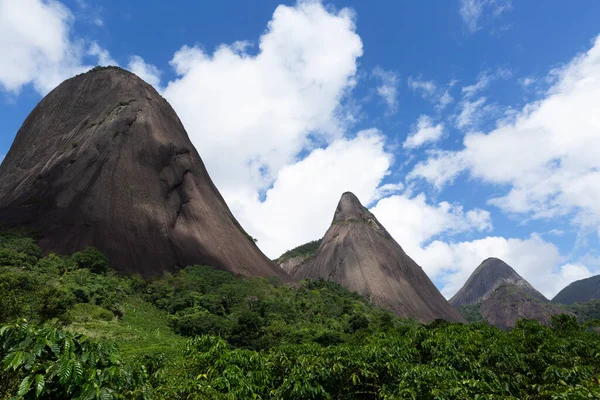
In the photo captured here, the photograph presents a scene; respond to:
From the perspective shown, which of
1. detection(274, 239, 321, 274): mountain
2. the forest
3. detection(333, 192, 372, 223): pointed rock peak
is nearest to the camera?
the forest

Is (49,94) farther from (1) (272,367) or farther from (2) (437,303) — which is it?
(2) (437,303)

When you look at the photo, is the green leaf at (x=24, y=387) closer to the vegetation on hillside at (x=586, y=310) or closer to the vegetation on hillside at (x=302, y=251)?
the vegetation on hillside at (x=302, y=251)

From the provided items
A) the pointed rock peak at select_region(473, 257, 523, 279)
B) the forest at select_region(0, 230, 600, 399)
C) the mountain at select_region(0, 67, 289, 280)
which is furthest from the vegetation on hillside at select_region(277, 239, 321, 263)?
the pointed rock peak at select_region(473, 257, 523, 279)

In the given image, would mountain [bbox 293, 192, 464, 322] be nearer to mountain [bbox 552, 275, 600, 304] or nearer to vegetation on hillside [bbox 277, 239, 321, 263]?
vegetation on hillside [bbox 277, 239, 321, 263]

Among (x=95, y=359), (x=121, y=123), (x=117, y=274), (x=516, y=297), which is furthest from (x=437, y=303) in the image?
(x=95, y=359)

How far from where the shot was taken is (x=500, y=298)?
342 ft

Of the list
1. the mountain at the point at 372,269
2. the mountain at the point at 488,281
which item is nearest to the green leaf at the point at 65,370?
the mountain at the point at 372,269

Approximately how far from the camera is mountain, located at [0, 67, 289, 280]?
38.2 metres

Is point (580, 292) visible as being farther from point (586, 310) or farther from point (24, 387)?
point (24, 387)

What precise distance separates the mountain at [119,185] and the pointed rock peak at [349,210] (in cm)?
2982

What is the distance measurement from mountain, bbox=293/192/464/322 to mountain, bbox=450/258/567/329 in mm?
16849

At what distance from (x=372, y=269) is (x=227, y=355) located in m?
63.9

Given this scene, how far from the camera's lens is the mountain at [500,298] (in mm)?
92125

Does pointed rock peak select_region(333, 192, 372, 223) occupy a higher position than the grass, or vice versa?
A: pointed rock peak select_region(333, 192, 372, 223)
